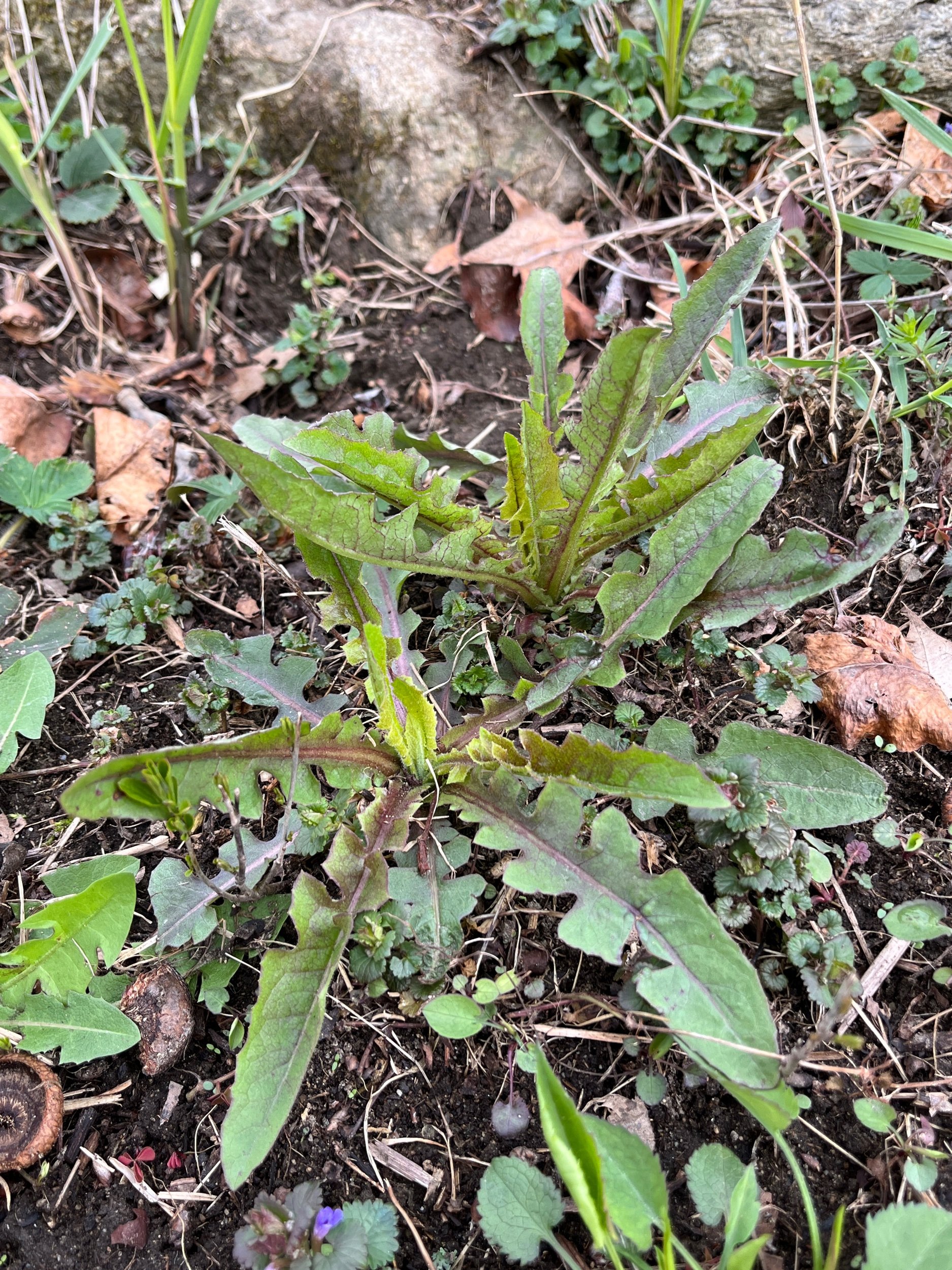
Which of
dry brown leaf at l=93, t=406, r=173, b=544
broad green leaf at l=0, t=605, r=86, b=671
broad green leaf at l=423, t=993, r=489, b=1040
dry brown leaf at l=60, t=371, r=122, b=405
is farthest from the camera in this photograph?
dry brown leaf at l=60, t=371, r=122, b=405

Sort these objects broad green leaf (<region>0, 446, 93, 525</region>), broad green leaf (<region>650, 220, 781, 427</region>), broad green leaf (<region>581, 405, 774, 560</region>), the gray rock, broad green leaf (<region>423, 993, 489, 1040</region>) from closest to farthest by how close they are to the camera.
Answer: broad green leaf (<region>423, 993, 489, 1040</region>), broad green leaf (<region>581, 405, 774, 560</region>), broad green leaf (<region>650, 220, 781, 427</region>), broad green leaf (<region>0, 446, 93, 525</region>), the gray rock

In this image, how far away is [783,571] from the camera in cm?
180

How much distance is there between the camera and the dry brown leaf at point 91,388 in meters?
2.80

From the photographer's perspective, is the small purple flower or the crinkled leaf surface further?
the crinkled leaf surface

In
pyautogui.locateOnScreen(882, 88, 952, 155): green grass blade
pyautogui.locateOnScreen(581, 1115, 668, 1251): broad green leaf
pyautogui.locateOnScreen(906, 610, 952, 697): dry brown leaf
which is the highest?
pyautogui.locateOnScreen(882, 88, 952, 155): green grass blade

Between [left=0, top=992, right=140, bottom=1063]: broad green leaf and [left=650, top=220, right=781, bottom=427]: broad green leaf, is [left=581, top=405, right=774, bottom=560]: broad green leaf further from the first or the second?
[left=0, top=992, right=140, bottom=1063]: broad green leaf

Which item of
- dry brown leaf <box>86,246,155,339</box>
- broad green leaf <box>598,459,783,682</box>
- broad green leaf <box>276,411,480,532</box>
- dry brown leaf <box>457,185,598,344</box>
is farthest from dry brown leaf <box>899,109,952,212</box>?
dry brown leaf <box>86,246,155,339</box>

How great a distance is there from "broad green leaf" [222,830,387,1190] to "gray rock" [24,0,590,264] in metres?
2.23

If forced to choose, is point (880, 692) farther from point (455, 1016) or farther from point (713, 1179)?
point (455, 1016)

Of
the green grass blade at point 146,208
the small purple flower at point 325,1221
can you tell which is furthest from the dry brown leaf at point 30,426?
the small purple flower at point 325,1221

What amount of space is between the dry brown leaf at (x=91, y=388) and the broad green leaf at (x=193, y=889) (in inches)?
66.3

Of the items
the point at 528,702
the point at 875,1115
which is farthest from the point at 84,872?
the point at 875,1115

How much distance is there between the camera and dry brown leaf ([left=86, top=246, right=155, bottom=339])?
3012mm

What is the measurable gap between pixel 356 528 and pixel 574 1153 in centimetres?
117
